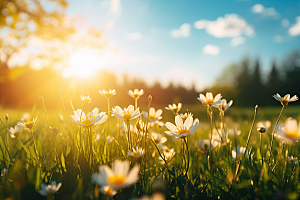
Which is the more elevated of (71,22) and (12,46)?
(71,22)

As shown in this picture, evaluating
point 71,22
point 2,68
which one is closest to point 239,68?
point 71,22

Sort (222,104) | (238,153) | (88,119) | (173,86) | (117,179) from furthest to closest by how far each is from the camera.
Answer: (173,86)
(238,153)
(222,104)
(88,119)
(117,179)

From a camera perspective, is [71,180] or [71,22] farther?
[71,22]

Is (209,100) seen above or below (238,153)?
above

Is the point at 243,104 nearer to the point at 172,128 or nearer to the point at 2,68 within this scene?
the point at 2,68

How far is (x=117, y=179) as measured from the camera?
2.11 ft

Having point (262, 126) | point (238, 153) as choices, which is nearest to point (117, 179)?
point (238, 153)

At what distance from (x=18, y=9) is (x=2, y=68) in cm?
540

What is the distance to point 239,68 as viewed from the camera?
38.3m

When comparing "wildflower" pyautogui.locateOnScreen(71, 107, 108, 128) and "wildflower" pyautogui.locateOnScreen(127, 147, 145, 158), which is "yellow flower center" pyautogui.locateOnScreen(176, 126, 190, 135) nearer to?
"wildflower" pyautogui.locateOnScreen(127, 147, 145, 158)

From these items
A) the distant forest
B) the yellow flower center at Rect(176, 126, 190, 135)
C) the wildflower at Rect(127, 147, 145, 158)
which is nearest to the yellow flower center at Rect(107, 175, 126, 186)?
the wildflower at Rect(127, 147, 145, 158)

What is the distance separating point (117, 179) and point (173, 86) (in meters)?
26.4

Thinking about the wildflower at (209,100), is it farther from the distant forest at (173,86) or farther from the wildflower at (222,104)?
the distant forest at (173,86)

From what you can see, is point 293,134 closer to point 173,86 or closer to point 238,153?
point 238,153
